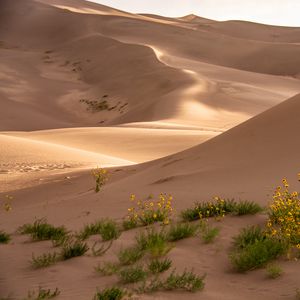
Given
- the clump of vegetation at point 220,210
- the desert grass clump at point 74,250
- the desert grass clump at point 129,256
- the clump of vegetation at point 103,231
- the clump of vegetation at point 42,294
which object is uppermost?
the clump of vegetation at point 220,210

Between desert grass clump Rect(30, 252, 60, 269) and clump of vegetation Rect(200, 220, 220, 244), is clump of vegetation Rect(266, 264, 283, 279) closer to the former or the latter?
clump of vegetation Rect(200, 220, 220, 244)

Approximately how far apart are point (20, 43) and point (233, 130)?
62.4 m

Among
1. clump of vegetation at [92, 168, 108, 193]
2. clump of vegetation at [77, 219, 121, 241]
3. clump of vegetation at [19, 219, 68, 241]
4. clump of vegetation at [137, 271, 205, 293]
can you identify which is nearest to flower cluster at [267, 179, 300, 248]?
clump of vegetation at [137, 271, 205, 293]

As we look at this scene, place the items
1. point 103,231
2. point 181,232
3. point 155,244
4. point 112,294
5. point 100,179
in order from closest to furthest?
point 112,294 → point 155,244 → point 181,232 → point 103,231 → point 100,179

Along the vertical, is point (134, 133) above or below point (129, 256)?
above

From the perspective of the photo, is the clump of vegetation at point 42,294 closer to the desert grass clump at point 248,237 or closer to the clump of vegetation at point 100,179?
the desert grass clump at point 248,237

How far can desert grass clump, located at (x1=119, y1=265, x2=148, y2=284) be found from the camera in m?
4.02

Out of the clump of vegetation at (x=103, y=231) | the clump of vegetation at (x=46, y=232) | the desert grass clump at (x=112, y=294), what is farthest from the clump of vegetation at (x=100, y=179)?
the desert grass clump at (x=112, y=294)

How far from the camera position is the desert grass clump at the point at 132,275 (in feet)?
13.2

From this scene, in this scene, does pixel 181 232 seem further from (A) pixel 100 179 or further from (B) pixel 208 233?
(A) pixel 100 179

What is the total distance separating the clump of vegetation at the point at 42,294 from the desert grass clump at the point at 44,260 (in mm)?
649

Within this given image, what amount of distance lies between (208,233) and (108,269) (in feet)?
3.72

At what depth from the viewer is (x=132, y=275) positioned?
4.02m

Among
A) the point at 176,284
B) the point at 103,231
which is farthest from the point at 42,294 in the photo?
the point at 103,231
